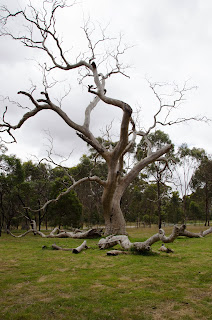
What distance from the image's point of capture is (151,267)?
233 inches

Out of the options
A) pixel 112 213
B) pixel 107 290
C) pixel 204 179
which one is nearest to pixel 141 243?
pixel 107 290

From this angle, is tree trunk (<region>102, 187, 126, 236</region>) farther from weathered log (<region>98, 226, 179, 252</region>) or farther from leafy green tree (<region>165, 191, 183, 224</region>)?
leafy green tree (<region>165, 191, 183, 224</region>)

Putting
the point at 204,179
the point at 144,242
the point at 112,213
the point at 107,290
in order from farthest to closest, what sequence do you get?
1. the point at 204,179
2. the point at 112,213
3. the point at 144,242
4. the point at 107,290

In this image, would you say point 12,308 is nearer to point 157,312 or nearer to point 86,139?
point 157,312

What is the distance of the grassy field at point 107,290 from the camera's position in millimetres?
3312

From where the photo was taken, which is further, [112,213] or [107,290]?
[112,213]

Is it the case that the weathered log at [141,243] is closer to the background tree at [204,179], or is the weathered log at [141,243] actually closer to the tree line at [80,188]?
the tree line at [80,188]

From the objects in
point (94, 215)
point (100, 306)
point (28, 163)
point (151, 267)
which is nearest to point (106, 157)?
point (151, 267)

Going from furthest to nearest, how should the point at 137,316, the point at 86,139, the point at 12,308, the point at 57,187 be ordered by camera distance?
the point at 57,187 → the point at 86,139 → the point at 12,308 → the point at 137,316

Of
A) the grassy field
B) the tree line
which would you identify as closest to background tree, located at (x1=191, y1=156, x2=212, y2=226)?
the tree line

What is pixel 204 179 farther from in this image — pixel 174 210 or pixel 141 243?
pixel 141 243

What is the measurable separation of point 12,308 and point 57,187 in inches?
836

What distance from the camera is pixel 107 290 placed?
423 cm

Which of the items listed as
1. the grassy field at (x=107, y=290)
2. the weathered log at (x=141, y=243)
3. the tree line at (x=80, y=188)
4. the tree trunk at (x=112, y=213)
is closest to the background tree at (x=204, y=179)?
the tree line at (x=80, y=188)
